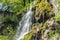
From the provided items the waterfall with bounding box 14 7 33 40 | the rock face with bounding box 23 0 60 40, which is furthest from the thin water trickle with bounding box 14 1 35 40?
the rock face with bounding box 23 0 60 40

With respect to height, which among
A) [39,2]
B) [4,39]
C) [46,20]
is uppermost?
[39,2]

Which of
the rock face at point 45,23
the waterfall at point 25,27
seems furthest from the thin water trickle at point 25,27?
the rock face at point 45,23

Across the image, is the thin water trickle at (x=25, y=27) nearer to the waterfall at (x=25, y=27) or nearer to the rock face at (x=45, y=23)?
the waterfall at (x=25, y=27)

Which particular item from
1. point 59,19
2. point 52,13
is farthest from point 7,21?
point 59,19

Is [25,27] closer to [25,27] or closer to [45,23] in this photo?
[25,27]

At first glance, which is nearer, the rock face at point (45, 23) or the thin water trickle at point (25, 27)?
the rock face at point (45, 23)

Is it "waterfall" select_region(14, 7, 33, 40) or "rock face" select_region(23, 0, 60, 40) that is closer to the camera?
"rock face" select_region(23, 0, 60, 40)

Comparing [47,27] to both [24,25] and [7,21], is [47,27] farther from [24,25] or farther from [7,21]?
[7,21]

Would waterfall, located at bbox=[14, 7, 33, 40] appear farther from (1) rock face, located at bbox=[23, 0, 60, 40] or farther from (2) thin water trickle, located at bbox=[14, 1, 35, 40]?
(1) rock face, located at bbox=[23, 0, 60, 40]

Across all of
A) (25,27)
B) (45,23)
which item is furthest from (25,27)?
(45,23)

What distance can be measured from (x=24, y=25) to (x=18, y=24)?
1.13 meters

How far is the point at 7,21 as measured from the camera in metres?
10.6

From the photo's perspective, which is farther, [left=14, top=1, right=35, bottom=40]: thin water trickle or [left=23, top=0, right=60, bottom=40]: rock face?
[left=14, top=1, right=35, bottom=40]: thin water trickle

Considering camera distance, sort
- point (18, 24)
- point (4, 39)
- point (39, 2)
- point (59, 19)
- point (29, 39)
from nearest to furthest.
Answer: point (59, 19) < point (29, 39) < point (39, 2) < point (4, 39) < point (18, 24)
